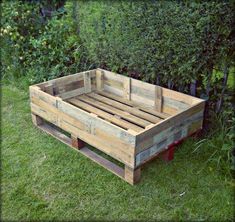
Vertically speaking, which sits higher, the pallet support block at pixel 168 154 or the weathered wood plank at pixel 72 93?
the weathered wood plank at pixel 72 93

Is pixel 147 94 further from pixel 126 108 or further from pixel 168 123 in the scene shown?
pixel 168 123

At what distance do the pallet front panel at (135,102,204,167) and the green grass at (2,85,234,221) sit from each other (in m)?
0.20

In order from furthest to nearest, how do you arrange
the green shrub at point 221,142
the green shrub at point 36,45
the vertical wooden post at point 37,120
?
the green shrub at point 36,45 < the vertical wooden post at point 37,120 < the green shrub at point 221,142

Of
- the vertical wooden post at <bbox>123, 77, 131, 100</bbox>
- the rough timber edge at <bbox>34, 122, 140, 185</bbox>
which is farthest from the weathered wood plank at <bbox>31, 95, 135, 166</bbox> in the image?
the vertical wooden post at <bbox>123, 77, 131, 100</bbox>

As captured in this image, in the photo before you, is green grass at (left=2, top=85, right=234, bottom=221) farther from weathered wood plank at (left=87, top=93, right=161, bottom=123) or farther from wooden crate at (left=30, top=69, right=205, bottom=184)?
weathered wood plank at (left=87, top=93, right=161, bottom=123)

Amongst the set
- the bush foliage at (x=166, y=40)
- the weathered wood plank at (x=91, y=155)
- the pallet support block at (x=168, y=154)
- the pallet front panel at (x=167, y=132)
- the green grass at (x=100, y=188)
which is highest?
the bush foliage at (x=166, y=40)

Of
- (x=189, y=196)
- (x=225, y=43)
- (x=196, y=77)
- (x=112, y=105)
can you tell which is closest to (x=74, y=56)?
(x=112, y=105)

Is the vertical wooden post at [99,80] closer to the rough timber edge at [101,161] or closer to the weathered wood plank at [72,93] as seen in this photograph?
the weathered wood plank at [72,93]

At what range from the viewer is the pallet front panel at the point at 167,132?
2516 mm

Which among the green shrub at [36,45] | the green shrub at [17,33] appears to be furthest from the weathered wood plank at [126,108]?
the green shrub at [17,33]

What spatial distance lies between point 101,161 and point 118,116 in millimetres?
572

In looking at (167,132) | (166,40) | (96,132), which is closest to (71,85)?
(96,132)

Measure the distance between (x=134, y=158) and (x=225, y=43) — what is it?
1276 millimetres

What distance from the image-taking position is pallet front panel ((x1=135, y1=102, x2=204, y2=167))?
8.26 feet
